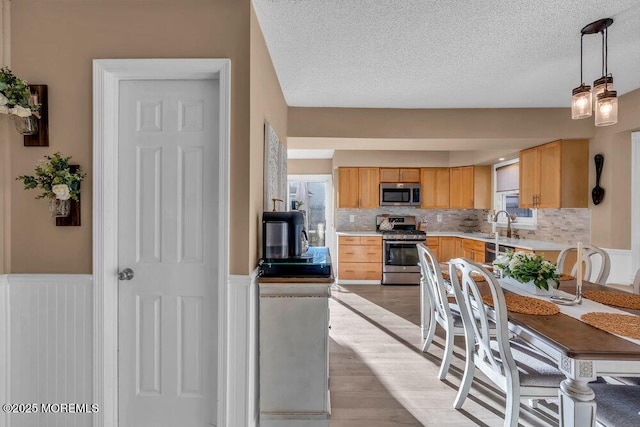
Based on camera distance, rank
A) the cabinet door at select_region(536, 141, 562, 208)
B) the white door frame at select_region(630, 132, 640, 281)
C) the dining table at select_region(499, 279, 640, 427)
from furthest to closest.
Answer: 1. the cabinet door at select_region(536, 141, 562, 208)
2. the white door frame at select_region(630, 132, 640, 281)
3. the dining table at select_region(499, 279, 640, 427)

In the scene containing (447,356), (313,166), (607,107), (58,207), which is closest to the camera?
(58,207)

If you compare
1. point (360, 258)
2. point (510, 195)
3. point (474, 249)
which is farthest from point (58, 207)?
point (510, 195)

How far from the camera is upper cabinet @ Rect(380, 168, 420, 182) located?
229 inches

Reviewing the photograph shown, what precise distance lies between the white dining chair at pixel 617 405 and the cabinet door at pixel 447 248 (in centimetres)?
420

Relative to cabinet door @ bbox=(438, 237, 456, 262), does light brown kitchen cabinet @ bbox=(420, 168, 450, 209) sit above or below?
above

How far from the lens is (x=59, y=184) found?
170 cm

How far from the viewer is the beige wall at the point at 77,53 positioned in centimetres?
181

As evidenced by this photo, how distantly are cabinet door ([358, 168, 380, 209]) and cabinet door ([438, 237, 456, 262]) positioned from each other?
133cm

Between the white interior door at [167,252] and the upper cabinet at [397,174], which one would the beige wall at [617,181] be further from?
the white interior door at [167,252]

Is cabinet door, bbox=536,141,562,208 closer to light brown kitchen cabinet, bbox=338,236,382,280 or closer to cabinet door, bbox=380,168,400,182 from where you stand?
cabinet door, bbox=380,168,400,182

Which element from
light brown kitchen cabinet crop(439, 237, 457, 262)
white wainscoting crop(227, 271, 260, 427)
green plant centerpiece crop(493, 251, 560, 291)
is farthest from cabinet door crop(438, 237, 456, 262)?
white wainscoting crop(227, 271, 260, 427)

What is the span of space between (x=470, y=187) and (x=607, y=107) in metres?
3.94

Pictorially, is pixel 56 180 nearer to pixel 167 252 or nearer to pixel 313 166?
pixel 167 252

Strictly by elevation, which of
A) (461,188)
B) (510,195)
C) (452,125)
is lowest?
(510,195)
